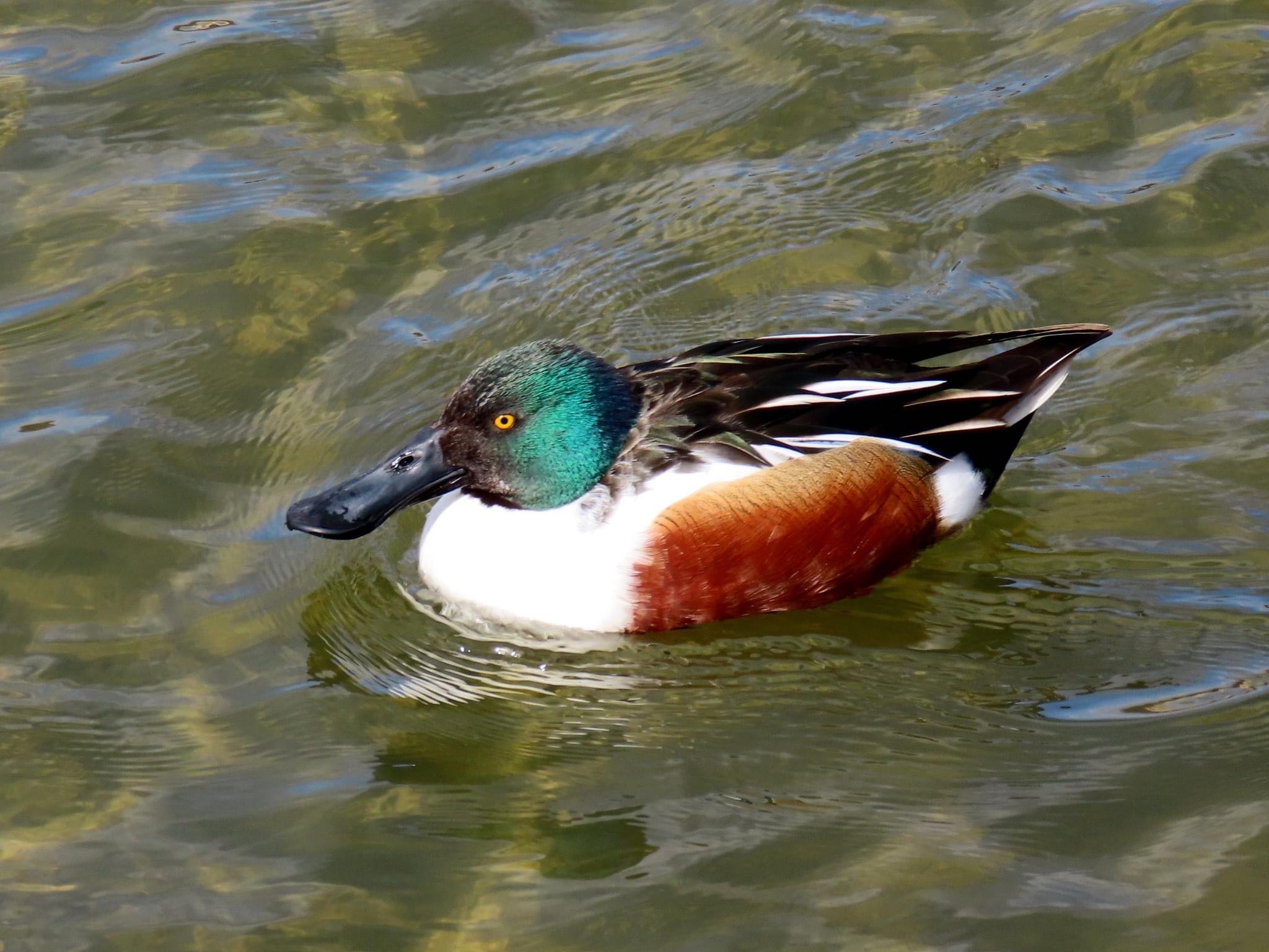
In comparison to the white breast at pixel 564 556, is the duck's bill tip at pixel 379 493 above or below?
above

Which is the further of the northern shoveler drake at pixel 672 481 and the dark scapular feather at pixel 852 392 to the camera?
the dark scapular feather at pixel 852 392

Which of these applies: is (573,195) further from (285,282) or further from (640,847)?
(640,847)

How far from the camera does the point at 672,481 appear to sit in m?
4.95

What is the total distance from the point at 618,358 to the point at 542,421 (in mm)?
1306

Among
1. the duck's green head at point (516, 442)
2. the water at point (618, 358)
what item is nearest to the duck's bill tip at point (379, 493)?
the duck's green head at point (516, 442)

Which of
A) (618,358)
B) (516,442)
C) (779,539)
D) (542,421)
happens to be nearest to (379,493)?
(516,442)

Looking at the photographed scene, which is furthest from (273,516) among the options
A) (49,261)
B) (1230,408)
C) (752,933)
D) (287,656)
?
(1230,408)

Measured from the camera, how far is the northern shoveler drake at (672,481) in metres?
4.93

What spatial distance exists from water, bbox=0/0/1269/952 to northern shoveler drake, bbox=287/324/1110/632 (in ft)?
0.59

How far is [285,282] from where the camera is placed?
652 centimetres

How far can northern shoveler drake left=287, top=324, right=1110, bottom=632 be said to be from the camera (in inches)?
194

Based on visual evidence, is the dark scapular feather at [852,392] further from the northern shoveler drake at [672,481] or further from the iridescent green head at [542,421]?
the iridescent green head at [542,421]

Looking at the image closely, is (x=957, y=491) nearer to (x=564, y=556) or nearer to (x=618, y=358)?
(x=564, y=556)

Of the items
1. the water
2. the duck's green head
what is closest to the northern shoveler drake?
the duck's green head
